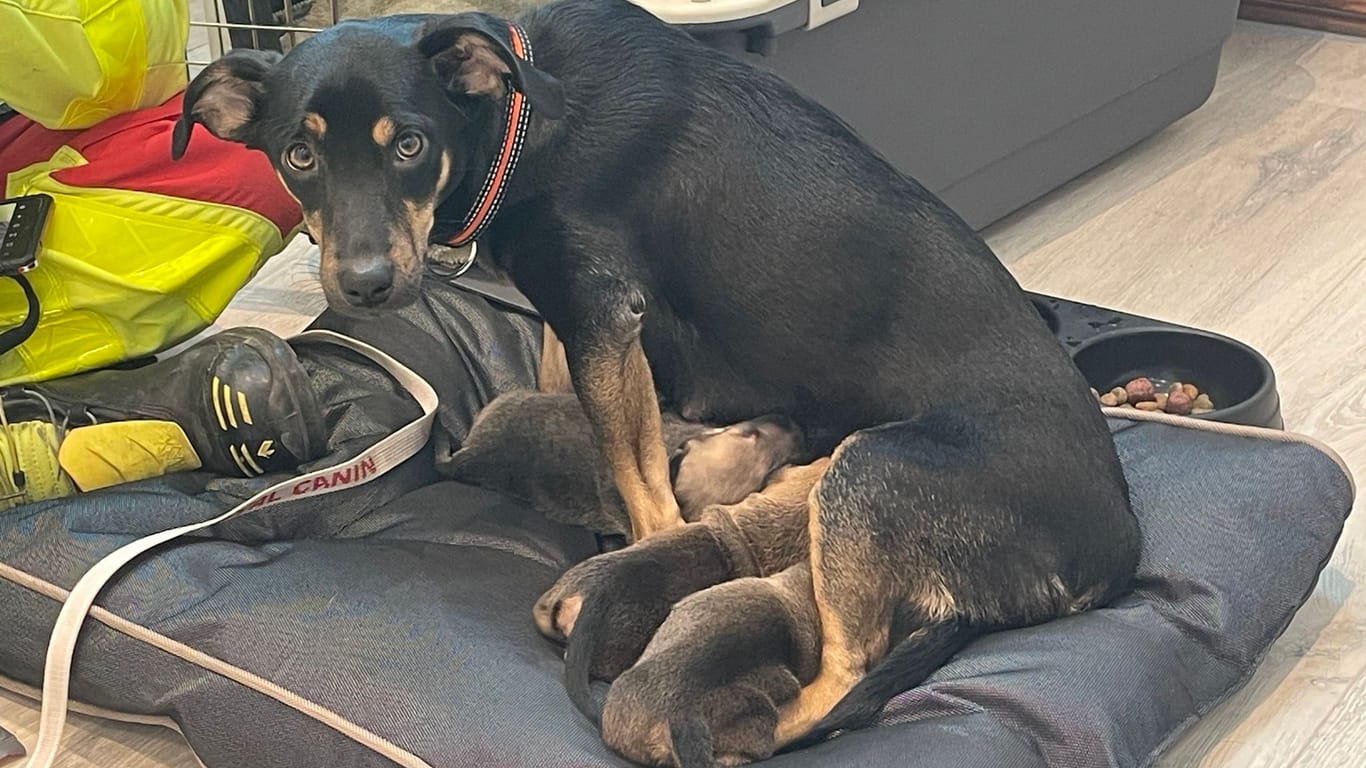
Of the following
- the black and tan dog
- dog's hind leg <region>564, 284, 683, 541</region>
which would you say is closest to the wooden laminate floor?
the black and tan dog

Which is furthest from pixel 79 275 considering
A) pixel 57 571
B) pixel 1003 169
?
pixel 1003 169

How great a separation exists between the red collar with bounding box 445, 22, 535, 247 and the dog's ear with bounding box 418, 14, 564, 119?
3 centimetres

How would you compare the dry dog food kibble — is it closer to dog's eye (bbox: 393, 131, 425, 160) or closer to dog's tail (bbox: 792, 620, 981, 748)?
dog's tail (bbox: 792, 620, 981, 748)

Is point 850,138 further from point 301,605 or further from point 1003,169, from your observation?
point 1003,169

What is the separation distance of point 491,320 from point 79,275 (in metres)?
0.65

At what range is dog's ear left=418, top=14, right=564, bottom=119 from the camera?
175cm

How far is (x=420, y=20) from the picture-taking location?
1.91 metres

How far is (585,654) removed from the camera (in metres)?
1.75

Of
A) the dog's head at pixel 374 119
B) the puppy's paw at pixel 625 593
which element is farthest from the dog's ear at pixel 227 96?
the puppy's paw at pixel 625 593

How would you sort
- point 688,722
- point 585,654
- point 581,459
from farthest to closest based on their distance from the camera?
point 581,459
point 585,654
point 688,722

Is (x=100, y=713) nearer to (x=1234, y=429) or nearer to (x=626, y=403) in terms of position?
(x=626, y=403)

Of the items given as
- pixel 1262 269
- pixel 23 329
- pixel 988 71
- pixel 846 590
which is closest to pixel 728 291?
pixel 846 590

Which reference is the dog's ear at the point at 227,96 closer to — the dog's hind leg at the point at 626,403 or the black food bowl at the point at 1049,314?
the dog's hind leg at the point at 626,403

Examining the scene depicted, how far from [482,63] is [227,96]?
323 millimetres
